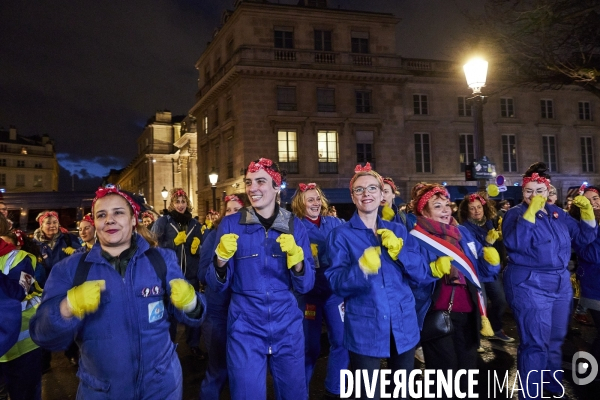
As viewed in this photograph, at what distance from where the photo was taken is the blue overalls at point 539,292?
3.81m

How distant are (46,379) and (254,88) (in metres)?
22.0

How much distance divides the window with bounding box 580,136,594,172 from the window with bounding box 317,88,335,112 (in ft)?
64.1

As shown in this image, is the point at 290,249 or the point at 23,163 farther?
the point at 23,163

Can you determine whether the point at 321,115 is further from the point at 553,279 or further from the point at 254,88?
the point at 553,279

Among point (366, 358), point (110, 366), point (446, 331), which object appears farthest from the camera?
point (446, 331)

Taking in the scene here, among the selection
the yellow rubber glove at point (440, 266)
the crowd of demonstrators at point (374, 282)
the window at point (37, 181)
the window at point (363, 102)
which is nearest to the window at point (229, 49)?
the window at point (363, 102)

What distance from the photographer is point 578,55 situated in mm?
10250

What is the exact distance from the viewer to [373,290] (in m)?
3.04

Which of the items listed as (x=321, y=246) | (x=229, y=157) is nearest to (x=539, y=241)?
(x=321, y=246)

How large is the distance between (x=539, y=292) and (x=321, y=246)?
7.21ft

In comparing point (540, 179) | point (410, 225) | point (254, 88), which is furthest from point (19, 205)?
point (540, 179)

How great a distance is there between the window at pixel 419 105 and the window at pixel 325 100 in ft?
19.7

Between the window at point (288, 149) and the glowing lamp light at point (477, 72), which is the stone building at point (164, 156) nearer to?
the window at point (288, 149)

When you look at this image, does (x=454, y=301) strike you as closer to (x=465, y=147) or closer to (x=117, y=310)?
(x=117, y=310)
